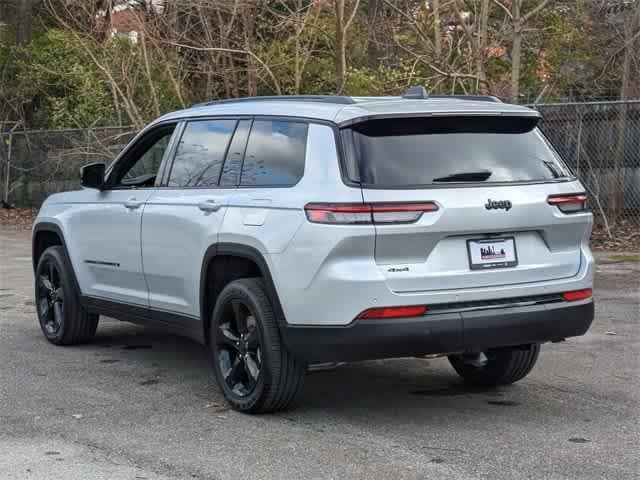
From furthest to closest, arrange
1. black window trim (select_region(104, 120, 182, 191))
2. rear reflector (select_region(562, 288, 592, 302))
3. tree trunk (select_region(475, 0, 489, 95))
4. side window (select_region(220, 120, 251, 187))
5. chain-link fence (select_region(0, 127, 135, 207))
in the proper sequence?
chain-link fence (select_region(0, 127, 135, 207)), tree trunk (select_region(475, 0, 489, 95)), black window trim (select_region(104, 120, 182, 191)), side window (select_region(220, 120, 251, 187)), rear reflector (select_region(562, 288, 592, 302))

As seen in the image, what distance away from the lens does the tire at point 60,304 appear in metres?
9.16

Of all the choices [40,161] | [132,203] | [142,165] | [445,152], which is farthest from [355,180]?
[40,161]

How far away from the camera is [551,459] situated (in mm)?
5770

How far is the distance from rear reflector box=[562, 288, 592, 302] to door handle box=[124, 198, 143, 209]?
3.08 m

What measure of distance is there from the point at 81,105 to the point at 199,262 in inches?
760

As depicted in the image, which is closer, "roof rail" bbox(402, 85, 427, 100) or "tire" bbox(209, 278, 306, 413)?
"tire" bbox(209, 278, 306, 413)

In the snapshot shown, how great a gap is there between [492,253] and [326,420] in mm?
1387

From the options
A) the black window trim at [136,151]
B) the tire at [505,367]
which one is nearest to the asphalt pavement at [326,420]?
the tire at [505,367]

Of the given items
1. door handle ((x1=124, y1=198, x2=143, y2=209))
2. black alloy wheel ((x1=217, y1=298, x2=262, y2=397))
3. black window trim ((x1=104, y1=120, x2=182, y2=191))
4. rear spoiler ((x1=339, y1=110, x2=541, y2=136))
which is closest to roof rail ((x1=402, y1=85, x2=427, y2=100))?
rear spoiler ((x1=339, y1=110, x2=541, y2=136))

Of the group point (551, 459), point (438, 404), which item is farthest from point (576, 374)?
point (551, 459)

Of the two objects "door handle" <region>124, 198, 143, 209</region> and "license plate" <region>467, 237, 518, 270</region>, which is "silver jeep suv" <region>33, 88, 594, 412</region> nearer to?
"license plate" <region>467, 237, 518, 270</region>

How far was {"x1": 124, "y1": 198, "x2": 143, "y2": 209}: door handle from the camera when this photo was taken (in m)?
8.05

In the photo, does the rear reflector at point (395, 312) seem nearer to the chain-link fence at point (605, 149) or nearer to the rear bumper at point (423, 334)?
the rear bumper at point (423, 334)

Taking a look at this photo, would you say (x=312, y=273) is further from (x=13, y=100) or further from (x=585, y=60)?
(x=13, y=100)
